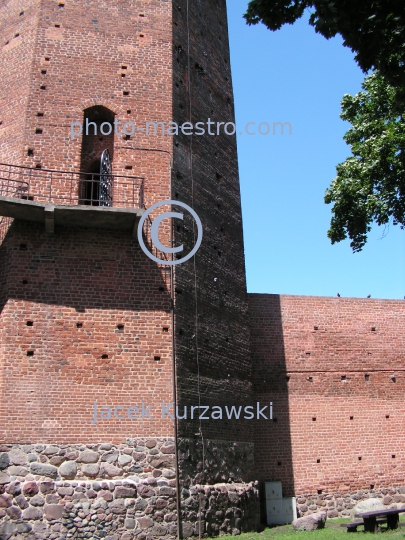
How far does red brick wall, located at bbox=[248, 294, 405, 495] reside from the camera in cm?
1401

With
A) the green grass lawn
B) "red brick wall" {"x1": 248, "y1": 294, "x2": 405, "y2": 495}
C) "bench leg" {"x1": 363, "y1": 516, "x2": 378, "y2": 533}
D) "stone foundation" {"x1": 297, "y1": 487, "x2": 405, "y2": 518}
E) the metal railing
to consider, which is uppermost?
the metal railing

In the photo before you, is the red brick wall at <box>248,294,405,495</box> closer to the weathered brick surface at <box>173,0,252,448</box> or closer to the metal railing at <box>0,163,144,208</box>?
the weathered brick surface at <box>173,0,252,448</box>

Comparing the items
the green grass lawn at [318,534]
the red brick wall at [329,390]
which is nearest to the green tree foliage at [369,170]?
the red brick wall at [329,390]

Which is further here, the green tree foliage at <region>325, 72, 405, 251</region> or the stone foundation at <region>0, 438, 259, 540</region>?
the green tree foliage at <region>325, 72, 405, 251</region>

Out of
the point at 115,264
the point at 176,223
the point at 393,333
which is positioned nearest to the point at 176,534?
the point at 115,264

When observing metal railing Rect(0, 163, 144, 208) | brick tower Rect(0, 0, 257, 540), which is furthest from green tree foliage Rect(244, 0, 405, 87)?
metal railing Rect(0, 163, 144, 208)

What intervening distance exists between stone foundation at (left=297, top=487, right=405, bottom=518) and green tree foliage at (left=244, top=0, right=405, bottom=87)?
9.21m

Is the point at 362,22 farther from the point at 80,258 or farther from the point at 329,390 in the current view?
the point at 329,390

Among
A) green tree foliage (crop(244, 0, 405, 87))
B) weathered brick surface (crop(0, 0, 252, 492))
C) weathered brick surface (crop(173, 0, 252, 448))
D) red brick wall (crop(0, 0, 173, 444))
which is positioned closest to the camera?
green tree foliage (crop(244, 0, 405, 87))

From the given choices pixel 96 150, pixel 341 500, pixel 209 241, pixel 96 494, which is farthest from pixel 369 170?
pixel 96 494

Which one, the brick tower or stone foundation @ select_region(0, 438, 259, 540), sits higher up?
the brick tower

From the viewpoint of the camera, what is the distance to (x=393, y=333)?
15898 mm

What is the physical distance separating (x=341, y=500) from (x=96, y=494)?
6343mm

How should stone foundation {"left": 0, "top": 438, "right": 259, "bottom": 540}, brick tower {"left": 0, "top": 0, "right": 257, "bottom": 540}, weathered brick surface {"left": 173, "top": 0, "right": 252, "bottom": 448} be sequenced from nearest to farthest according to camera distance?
stone foundation {"left": 0, "top": 438, "right": 259, "bottom": 540} → brick tower {"left": 0, "top": 0, "right": 257, "bottom": 540} → weathered brick surface {"left": 173, "top": 0, "right": 252, "bottom": 448}
